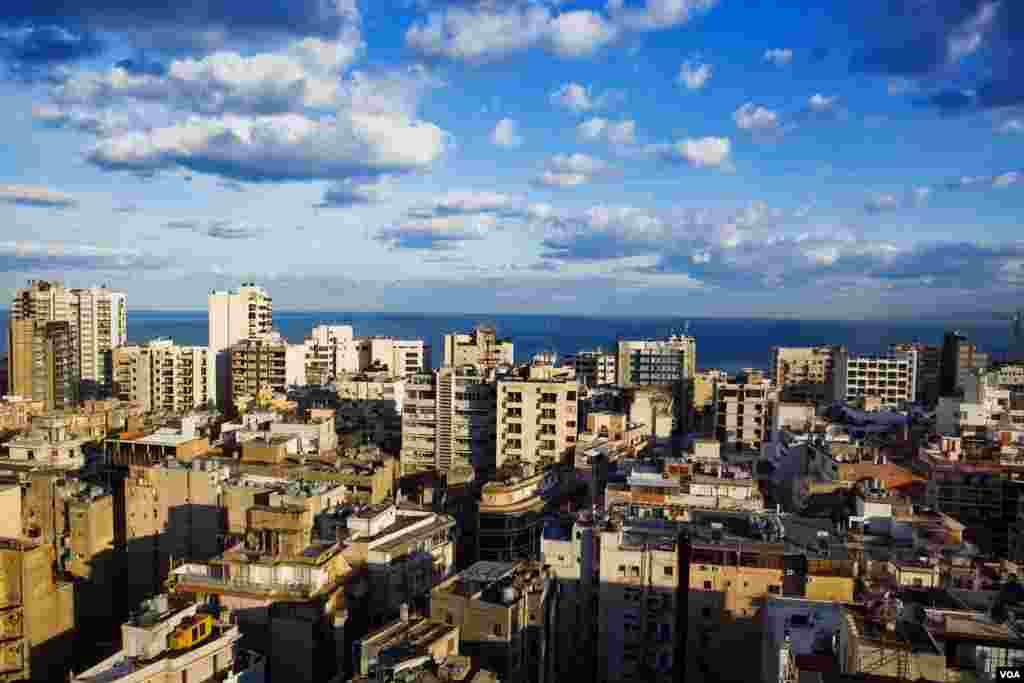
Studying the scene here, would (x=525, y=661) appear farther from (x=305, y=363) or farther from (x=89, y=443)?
(x=305, y=363)

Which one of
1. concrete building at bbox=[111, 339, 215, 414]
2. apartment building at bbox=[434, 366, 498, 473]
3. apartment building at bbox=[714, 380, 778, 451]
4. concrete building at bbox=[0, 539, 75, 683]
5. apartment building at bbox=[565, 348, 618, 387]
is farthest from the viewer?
apartment building at bbox=[565, 348, 618, 387]

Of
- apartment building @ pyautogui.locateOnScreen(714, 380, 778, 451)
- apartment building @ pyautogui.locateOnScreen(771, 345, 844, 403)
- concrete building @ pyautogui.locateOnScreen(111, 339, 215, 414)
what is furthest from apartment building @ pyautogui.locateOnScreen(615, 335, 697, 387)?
concrete building @ pyautogui.locateOnScreen(111, 339, 215, 414)

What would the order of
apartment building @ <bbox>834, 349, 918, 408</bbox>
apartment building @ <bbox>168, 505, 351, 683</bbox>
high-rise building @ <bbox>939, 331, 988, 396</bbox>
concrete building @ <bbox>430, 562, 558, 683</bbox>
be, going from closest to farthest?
concrete building @ <bbox>430, 562, 558, 683</bbox>, apartment building @ <bbox>168, 505, 351, 683</bbox>, apartment building @ <bbox>834, 349, 918, 408</bbox>, high-rise building @ <bbox>939, 331, 988, 396</bbox>

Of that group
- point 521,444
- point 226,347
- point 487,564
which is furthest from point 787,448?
point 226,347

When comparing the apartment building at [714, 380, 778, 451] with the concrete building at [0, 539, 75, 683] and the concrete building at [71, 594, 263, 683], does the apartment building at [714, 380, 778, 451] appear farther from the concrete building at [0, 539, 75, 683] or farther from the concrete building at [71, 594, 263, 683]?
the concrete building at [71, 594, 263, 683]

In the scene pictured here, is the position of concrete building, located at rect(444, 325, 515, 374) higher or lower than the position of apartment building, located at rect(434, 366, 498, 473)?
higher

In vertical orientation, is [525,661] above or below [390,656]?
below

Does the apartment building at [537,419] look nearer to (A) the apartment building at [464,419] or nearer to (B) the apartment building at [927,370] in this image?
(A) the apartment building at [464,419]
